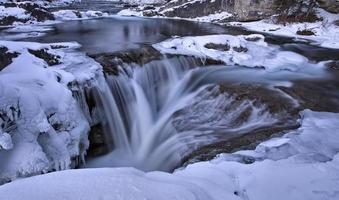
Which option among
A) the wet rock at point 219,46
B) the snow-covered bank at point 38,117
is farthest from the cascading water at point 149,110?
the wet rock at point 219,46

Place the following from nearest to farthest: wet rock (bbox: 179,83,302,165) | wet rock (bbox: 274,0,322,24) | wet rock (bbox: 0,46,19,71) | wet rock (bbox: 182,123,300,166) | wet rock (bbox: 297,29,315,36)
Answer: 1. wet rock (bbox: 182,123,300,166)
2. wet rock (bbox: 179,83,302,165)
3. wet rock (bbox: 0,46,19,71)
4. wet rock (bbox: 297,29,315,36)
5. wet rock (bbox: 274,0,322,24)

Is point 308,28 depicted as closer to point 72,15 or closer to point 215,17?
point 215,17

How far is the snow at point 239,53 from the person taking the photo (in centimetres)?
1285

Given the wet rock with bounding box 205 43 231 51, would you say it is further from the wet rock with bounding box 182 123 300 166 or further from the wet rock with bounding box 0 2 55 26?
the wet rock with bounding box 0 2 55 26

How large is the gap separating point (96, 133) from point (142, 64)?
12.1 feet

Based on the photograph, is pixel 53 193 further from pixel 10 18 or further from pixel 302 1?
pixel 302 1

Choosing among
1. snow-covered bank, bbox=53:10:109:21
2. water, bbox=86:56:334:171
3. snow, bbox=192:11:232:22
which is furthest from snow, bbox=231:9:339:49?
snow-covered bank, bbox=53:10:109:21

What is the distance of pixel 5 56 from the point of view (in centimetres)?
866

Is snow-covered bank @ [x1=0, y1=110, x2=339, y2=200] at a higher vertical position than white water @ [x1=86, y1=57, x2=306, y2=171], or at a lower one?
higher

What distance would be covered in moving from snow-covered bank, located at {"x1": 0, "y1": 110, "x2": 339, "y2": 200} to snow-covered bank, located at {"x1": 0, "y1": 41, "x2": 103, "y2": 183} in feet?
7.91

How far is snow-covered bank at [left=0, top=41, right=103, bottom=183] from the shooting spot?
5.73m

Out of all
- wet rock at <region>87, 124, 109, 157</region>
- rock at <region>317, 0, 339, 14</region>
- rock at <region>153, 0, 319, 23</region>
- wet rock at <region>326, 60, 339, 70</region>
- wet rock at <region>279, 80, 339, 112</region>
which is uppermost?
rock at <region>317, 0, 339, 14</region>

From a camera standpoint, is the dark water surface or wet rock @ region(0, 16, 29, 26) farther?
wet rock @ region(0, 16, 29, 26)

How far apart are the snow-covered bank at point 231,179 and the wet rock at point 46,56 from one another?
6.12 meters
